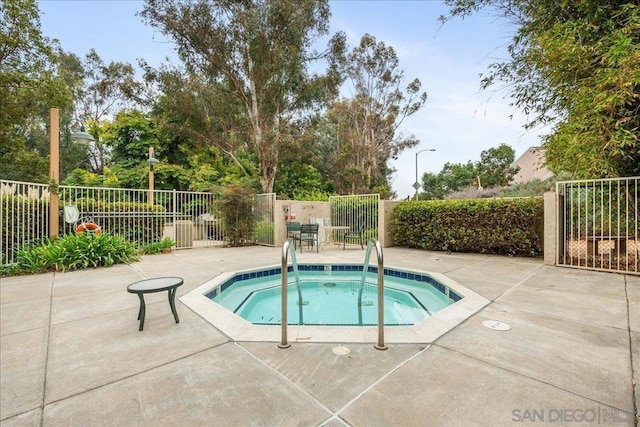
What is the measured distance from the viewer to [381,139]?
24.7m

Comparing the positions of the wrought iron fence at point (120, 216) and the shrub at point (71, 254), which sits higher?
the wrought iron fence at point (120, 216)

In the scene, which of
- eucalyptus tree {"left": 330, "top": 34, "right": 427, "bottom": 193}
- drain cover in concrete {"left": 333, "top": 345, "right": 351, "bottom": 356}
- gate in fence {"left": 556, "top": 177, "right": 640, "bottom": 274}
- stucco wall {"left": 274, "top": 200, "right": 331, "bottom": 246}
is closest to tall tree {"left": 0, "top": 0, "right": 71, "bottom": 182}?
stucco wall {"left": 274, "top": 200, "right": 331, "bottom": 246}

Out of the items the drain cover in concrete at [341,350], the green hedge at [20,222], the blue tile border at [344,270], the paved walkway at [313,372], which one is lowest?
the blue tile border at [344,270]

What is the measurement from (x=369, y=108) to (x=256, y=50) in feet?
38.4

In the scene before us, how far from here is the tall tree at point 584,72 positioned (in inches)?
175

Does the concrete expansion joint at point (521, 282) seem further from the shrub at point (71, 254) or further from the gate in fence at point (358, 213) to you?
the shrub at point (71, 254)

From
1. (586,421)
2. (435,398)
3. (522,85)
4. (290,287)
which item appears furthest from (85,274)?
(522,85)

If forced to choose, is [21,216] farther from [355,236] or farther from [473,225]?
[473,225]

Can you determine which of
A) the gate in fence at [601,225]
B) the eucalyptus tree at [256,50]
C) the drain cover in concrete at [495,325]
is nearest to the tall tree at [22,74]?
the eucalyptus tree at [256,50]

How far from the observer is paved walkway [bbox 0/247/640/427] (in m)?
1.76

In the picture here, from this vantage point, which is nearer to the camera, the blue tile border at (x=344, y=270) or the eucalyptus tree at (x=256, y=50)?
the blue tile border at (x=344, y=270)

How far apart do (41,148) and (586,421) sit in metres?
30.5

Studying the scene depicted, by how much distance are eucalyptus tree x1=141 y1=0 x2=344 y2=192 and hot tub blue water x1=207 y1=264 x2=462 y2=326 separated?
9.43 m

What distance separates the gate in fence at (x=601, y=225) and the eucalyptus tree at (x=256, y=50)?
11591mm
